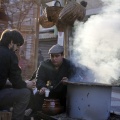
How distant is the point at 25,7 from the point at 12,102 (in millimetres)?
4238

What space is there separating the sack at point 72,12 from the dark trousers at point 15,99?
6.20 ft

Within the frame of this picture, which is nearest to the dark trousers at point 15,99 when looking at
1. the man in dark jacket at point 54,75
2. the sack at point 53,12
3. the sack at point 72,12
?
the man in dark jacket at point 54,75

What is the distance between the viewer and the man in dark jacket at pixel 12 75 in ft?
15.2

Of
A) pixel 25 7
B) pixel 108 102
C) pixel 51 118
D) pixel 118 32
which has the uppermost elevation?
pixel 25 7

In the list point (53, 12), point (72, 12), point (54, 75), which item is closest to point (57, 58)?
point (54, 75)

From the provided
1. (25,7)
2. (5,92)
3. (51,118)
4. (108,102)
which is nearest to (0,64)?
(5,92)

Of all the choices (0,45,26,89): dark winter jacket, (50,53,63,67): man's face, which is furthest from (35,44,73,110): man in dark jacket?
(0,45,26,89): dark winter jacket

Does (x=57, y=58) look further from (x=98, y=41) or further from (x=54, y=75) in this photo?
(x=98, y=41)

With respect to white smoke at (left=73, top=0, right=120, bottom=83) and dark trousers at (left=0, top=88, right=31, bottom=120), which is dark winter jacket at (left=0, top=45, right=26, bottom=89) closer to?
dark trousers at (left=0, top=88, right=31, bottom=120)

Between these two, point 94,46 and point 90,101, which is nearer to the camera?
point 90,101

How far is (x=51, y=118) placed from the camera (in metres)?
5.57

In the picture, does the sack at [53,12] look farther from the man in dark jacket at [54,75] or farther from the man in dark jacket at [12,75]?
the man in dark jacket at [12,75]

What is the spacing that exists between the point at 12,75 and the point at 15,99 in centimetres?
46

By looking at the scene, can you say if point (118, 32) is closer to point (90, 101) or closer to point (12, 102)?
point (90, 101)
